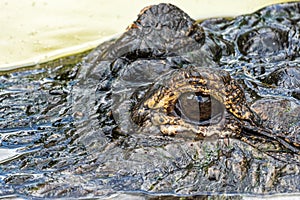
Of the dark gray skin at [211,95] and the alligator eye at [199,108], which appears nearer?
the dark gray skin at [211,95]

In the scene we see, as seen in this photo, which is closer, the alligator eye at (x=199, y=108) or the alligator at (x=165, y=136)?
the alligator at (x=165, y=136)

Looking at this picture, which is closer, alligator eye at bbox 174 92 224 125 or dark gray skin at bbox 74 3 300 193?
dark gray skin at bbox 74 3 300 193

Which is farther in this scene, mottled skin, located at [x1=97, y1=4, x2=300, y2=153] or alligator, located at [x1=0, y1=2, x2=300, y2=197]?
mottled skin, located at [x1=97, y1=4, x2=300, y2=153]

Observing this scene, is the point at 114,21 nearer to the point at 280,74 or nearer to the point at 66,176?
the point at 280,74

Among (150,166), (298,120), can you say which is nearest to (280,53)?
(298,120)

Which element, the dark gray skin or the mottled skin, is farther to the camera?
the mottled skin

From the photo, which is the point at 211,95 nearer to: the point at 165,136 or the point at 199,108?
the point at 199,108

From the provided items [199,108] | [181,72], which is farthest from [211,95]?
[181,72]
